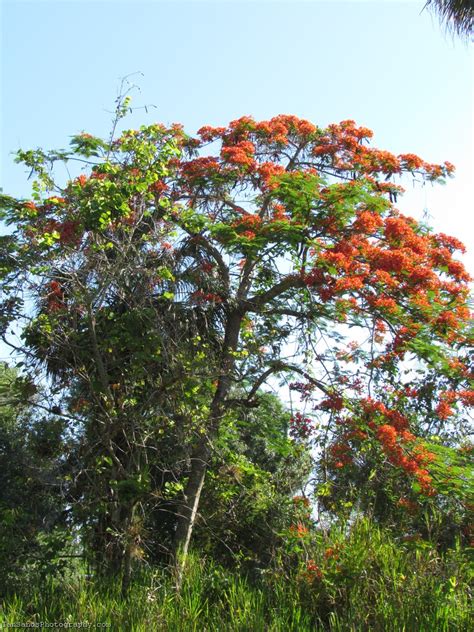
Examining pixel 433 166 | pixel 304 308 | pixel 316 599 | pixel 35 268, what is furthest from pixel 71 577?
pixel 433 166

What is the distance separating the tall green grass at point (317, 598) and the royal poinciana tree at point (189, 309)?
3.03 feet

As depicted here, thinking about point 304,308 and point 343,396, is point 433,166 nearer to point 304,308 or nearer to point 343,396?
point 304,308

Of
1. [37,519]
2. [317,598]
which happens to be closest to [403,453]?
[317,598]

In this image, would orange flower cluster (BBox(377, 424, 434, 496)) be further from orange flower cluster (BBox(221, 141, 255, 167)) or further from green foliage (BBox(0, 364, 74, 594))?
orange flower cluster (BBox(221, 141, 255, 167))

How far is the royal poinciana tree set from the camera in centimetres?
820

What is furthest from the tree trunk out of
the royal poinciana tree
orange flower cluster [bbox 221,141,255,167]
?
orange flower cluster [bbox 221,141,255,167]

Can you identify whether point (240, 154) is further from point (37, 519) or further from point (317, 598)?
point (317, 598)

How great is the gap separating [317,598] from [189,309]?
14.0 ft

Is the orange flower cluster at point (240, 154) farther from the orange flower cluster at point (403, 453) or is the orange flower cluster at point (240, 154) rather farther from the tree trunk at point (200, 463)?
the orange flower cluster at point (403, 453)

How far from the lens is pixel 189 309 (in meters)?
9.59

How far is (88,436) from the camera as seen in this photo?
9.04m

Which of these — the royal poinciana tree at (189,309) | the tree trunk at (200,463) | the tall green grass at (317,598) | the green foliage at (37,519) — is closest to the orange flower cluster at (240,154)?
the royal poinciana tree at (189,309)

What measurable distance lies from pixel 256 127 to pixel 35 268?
15.9 ft

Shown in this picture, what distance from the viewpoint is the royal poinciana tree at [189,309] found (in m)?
8.20
